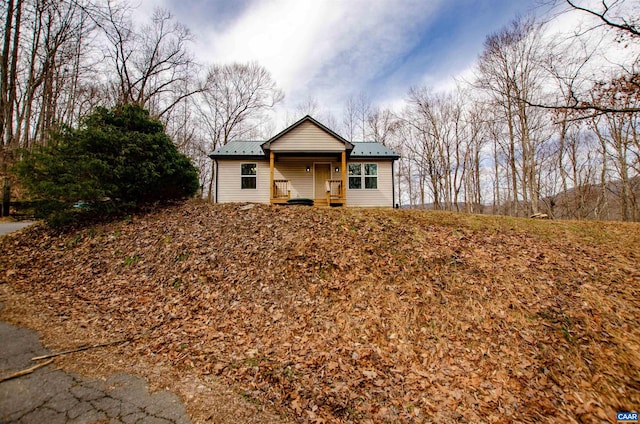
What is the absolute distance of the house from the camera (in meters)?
13.4

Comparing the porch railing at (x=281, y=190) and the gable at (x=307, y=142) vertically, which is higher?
the gable at (x=307, y=142)

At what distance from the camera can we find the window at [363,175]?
546 inches

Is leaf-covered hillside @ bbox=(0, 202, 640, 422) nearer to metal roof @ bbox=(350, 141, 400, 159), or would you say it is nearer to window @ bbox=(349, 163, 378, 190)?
window @ bbox=(349, 163, 378, 190)

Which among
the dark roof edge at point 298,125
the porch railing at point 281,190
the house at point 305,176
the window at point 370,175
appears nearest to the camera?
the dark roof edge at point 298,125

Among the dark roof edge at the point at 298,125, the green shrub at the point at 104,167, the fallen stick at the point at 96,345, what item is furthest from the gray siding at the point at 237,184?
the fallen stick at the point at 96,345

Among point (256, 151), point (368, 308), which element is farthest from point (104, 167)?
point (368, 308)

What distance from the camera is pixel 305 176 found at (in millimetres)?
13977

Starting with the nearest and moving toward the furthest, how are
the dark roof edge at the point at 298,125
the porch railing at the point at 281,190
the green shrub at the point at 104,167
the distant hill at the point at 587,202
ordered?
the green shrub at the point at 104,167
the dark roof edge at the point at 298,125
the porch railing at the point at 281,190
the distant hill at the point at 587,202

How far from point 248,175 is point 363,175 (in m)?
6.24

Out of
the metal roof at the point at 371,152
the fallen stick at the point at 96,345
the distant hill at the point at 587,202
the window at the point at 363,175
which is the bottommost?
the fallen stick at the point at 96,345

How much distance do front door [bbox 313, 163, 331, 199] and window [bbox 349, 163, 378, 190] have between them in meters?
1.27

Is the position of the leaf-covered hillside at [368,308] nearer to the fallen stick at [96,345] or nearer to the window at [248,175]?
the fallen stick at [96,345]

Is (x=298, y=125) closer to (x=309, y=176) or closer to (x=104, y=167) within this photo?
(x=309, y=176)

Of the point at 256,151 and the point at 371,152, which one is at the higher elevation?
the point at 256,151
